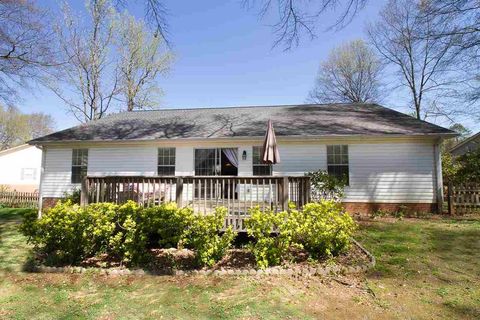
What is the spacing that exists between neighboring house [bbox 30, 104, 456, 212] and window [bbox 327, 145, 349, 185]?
4cm

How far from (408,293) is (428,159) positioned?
27.1ft

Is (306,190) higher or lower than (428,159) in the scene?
lower

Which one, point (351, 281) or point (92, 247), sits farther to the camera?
point (92, 247)

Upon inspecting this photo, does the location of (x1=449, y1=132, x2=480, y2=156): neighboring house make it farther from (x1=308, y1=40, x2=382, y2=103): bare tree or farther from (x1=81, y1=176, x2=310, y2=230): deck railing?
(x1=81, y1=176, x2=310, y2=230): deck railing

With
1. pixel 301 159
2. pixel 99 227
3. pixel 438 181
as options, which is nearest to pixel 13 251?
pixel 99 227

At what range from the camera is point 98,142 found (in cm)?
1289

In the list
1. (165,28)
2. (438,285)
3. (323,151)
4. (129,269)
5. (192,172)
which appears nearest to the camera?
(165,28)

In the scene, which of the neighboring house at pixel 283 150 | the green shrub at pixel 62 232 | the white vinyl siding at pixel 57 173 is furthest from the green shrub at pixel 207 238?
the white vinyl siding at pixel 57 173

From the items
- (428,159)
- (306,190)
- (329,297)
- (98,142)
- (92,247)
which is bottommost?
(329,297)

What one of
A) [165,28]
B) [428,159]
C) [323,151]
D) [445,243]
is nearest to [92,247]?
[165,28]

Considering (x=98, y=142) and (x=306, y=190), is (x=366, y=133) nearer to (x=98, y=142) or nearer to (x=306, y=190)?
(x=306, y=190)

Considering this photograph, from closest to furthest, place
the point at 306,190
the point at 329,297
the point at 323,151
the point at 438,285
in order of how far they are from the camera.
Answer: the point at 329,297
the point at 438,285
the point at 306,190
the point at 323,151

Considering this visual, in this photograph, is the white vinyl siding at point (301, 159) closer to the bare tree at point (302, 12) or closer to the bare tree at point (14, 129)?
the bare tree at point (302, 12)

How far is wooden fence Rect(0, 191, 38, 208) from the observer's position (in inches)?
590
